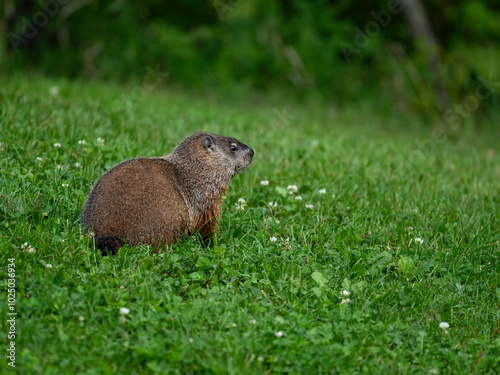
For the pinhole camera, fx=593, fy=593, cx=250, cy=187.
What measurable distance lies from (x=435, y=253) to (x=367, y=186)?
1533 millimetres

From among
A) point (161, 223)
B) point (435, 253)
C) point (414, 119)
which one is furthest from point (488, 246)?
point (414, 119)

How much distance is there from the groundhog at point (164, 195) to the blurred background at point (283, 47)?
19.9ft

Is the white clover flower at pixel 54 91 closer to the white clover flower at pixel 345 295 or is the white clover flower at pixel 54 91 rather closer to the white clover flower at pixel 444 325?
the white clover flower at pixel 345 295

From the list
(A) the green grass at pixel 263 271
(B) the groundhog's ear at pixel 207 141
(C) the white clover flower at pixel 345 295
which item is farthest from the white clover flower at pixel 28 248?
(C) the white clover flower at pixel 345 295

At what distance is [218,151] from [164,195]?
831mm

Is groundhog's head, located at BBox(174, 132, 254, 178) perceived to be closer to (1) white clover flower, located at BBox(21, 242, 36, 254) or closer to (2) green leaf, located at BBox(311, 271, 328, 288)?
(2) green leaf, located at BBox(311, 271, 328, 288)

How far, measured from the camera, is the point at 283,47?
37.3ft

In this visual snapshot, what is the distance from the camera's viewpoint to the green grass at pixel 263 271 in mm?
3432

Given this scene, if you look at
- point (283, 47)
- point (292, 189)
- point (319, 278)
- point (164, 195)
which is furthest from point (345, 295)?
point (283, 47)

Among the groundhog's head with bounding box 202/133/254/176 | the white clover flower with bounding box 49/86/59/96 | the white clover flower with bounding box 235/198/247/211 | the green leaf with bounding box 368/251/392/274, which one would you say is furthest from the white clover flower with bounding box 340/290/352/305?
the white clover flower with bounding box 49/86/59/96

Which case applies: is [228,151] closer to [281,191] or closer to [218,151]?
[218,151]

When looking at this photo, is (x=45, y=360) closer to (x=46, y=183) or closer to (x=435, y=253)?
(x=46, y=183)

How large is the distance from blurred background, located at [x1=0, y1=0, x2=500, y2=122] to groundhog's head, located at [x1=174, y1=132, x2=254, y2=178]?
5943 mm

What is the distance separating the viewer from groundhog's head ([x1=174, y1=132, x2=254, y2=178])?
193 inches
